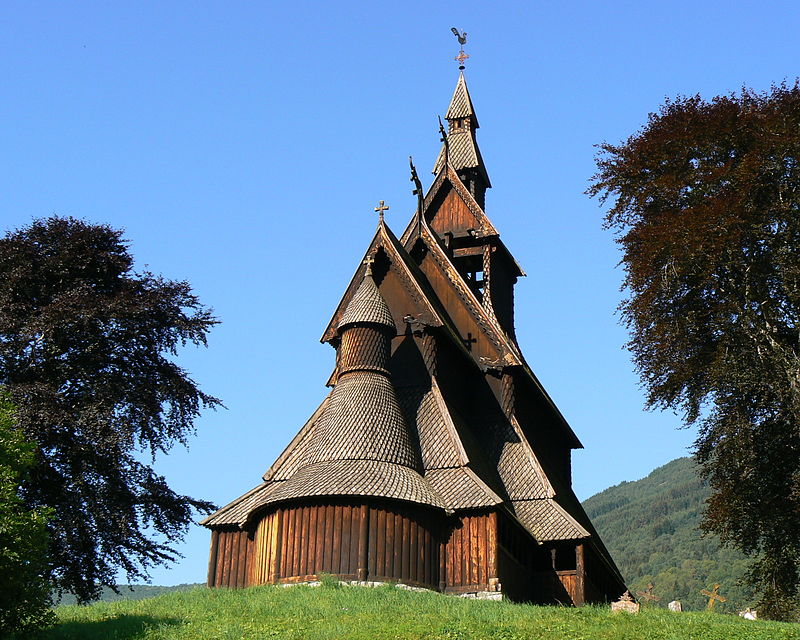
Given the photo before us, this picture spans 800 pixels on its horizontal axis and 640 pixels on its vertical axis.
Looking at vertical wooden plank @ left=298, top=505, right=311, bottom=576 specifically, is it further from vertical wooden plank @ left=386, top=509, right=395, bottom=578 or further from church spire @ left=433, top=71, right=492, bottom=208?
church spire @ left=433, top=71, right=492, bottom=208

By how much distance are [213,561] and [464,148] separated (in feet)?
77.1

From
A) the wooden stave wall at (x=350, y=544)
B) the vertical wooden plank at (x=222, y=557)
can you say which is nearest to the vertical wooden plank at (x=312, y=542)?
the wooden stave wall at (x=350, y=544)

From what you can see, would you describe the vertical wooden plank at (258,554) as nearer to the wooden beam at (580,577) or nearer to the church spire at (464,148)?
the wooden beam at (580,577)

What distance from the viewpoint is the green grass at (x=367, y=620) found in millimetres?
22797

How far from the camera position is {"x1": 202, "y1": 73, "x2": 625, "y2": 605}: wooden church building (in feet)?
100

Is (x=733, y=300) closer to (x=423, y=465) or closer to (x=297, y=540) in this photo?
(x=423, y=465)

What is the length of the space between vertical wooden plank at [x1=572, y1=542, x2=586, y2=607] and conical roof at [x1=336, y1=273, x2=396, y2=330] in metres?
9.32

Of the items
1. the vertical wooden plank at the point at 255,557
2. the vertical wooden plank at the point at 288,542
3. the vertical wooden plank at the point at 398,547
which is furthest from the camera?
the vertical wooden plank at the point at 255,557

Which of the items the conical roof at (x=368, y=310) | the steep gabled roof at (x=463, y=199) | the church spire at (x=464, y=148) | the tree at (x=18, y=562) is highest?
the church spire at (x=464, y=148)

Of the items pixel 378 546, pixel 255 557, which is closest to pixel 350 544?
pixel 378 546

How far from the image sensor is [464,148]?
49.5 meters

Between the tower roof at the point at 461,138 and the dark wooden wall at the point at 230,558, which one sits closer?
the dark wooden wall at the point at 230,558

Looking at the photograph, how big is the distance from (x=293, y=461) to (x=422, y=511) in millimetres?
5158

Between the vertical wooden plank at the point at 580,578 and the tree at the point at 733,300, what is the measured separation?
16.2ft
